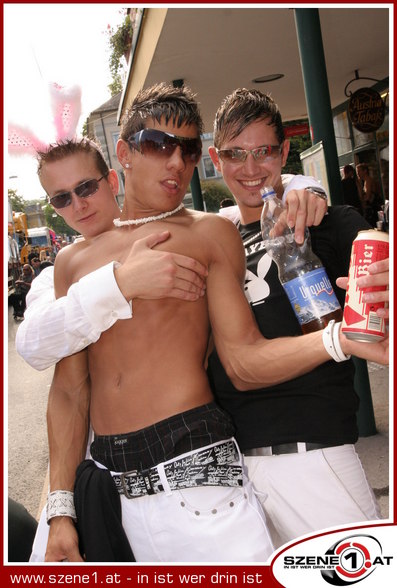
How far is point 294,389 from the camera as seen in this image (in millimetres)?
2395

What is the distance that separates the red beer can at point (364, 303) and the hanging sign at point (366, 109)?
9.62 metres

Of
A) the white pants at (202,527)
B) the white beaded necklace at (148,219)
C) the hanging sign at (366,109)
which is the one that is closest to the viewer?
the white pants at (202,527)

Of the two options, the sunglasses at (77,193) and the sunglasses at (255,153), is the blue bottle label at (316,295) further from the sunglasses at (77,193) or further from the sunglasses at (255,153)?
the sunglasses at (77,193)

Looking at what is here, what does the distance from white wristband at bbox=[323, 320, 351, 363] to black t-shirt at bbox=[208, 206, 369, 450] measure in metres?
0.52

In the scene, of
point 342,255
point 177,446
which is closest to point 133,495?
point 177,446

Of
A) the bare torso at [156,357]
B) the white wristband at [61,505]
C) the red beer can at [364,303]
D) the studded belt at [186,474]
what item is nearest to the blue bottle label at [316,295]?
the red beer can at [364,303]

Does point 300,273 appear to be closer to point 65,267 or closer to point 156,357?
point 156,357

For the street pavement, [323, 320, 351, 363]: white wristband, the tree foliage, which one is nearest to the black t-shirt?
[323, 320, 351, 363]: white wristband

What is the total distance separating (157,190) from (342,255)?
86cm

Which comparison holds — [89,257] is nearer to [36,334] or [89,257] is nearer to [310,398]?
[36,334]

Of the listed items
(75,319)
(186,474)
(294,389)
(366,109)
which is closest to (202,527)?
(186,474)

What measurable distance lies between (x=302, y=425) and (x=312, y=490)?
0.27 m

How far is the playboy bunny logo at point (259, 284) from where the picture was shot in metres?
2.48

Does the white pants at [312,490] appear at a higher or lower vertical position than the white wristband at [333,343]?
lower
